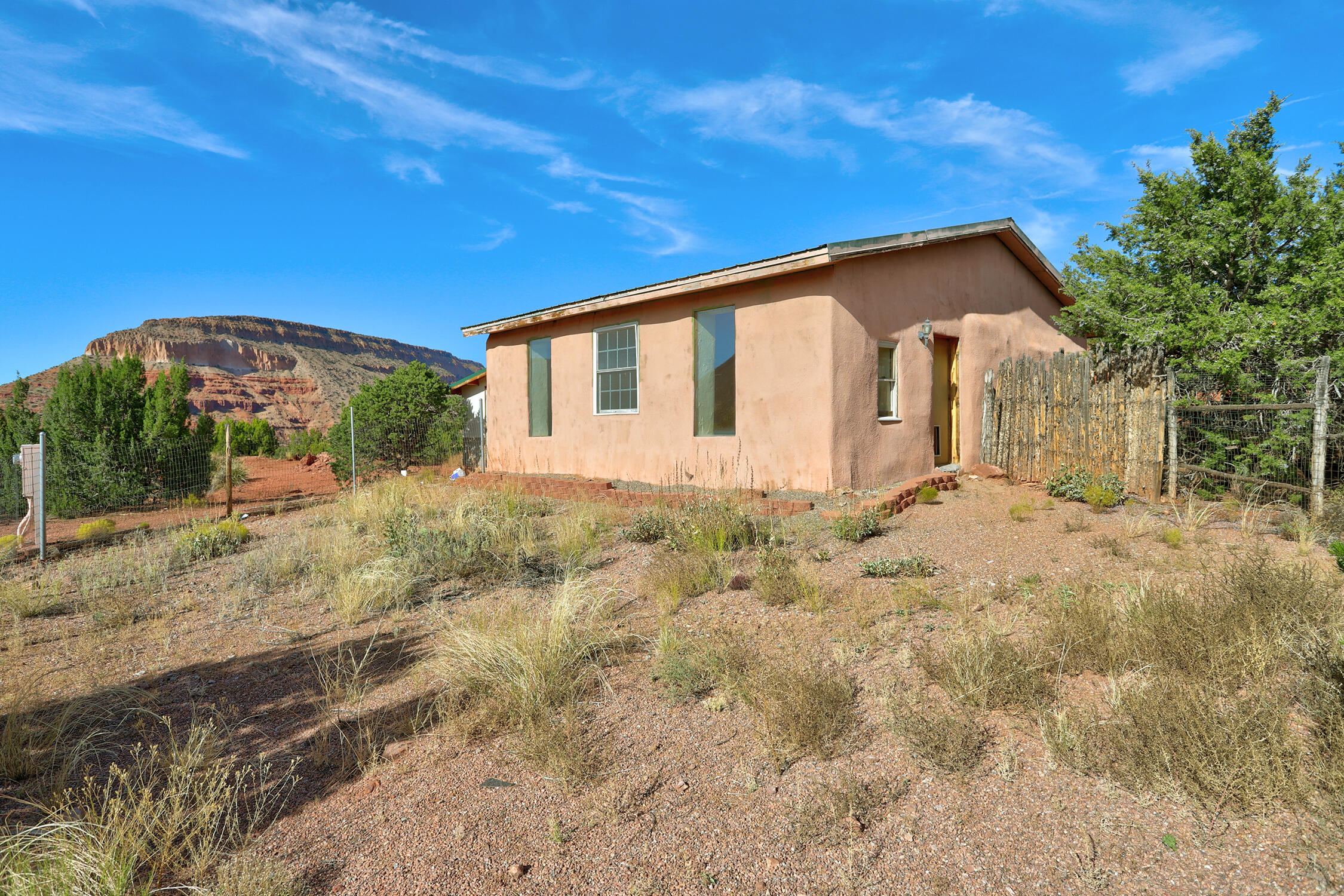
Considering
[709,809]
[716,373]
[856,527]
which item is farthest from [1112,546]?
[716,373]

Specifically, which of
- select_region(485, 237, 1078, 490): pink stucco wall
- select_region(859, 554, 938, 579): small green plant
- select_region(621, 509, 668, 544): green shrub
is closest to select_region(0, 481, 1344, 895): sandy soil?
select_region(859, 554, 938, 579): small green plant

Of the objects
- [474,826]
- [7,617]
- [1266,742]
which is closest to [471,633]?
[474,826]

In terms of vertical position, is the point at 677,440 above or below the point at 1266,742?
above

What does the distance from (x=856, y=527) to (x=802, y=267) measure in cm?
338

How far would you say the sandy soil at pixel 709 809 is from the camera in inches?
88.4

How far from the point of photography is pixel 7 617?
19.2ft

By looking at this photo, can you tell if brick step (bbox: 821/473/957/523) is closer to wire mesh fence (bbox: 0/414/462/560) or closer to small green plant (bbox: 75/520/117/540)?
wire mesh fence (bbox: 0/414/462/560)

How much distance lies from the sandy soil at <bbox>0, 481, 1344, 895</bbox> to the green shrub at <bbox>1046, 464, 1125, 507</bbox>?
4.72 m

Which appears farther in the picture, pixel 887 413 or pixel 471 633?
pixel 887 413

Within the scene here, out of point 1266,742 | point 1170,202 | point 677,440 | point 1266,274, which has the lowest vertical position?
point 1266,742

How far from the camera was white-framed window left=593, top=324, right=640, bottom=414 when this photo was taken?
1078cm

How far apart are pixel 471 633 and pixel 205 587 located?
14.0 feet

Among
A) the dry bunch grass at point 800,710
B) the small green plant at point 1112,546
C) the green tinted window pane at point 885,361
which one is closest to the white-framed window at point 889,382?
the green tinted window pane at point 885,361

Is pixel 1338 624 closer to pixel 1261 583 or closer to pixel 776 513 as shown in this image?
pixel 1261 583
